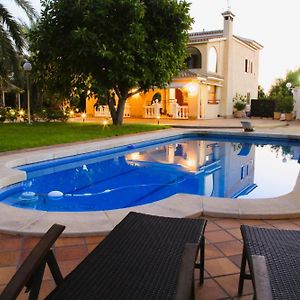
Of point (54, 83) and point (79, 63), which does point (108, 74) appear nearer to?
point (79, 63)

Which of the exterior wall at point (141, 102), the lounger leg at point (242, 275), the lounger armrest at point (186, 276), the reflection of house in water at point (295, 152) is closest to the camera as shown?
the lounger armrest at point (186, 276)

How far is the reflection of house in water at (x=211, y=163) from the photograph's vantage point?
851 centimetres

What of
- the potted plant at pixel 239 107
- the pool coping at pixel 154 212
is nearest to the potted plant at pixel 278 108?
the potted plant at pixel 239 107

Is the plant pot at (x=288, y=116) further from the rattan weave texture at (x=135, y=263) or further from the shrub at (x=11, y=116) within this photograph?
the rattan weave texture at (x=135, y=263)

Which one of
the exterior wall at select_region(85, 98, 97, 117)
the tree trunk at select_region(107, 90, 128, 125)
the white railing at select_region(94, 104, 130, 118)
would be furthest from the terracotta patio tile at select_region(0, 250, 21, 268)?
the exterior wall at select_region(85, 98, 97, 117)

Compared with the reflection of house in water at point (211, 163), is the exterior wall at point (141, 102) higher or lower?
higher

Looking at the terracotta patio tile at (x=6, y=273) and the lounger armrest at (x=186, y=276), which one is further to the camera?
the terracotta patio tile at (x=6, y=273)

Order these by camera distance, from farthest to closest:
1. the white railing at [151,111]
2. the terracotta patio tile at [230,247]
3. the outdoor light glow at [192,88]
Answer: the white railing at [151,111]
the outdoor light glow at [192,88]
the terracotta patio tile at [230,247]

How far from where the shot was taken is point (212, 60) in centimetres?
2750

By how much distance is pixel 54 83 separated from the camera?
1761 centimetres

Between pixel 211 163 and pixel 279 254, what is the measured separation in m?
8.89

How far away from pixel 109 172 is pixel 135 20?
8.13 m

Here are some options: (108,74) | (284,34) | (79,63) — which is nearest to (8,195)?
(108,74)

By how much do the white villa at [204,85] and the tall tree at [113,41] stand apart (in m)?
8.21
